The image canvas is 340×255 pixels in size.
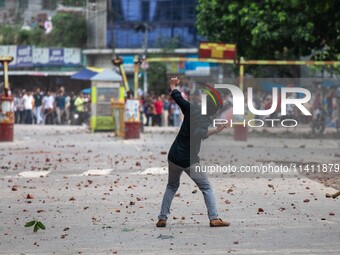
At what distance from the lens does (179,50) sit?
237 ft

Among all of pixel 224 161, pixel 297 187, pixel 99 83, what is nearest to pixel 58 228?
pixel 297 187

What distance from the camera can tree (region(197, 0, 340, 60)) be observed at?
41312 mm

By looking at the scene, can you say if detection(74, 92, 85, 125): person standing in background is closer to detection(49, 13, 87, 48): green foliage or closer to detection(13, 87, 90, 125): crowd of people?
detection(13, 87, 90, 125): crowd of people

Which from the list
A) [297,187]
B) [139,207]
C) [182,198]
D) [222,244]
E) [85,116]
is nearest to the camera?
[222,244]

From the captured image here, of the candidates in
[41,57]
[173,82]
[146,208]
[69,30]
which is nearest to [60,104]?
[41,57]

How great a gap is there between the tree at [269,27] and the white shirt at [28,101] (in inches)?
595

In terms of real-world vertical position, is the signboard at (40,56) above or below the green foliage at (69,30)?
below

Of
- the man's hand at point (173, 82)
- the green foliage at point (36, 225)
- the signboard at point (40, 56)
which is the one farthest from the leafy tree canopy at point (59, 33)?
the green foliage at point (36, 225)

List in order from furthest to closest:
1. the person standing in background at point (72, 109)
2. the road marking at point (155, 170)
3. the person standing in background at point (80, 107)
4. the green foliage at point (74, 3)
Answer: the green foliage at point (74, 3), the person standing in background at point (72, 109), the person standing in background at point (80, 107), the road marking at point (155, 170)

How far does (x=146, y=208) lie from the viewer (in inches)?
619

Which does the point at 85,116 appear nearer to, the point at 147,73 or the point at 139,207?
the point at 147,73

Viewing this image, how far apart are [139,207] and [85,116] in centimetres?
4210

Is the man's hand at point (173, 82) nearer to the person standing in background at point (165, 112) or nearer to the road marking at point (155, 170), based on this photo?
the road marking at point (155, 170)

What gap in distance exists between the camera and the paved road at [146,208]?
11773 mm
